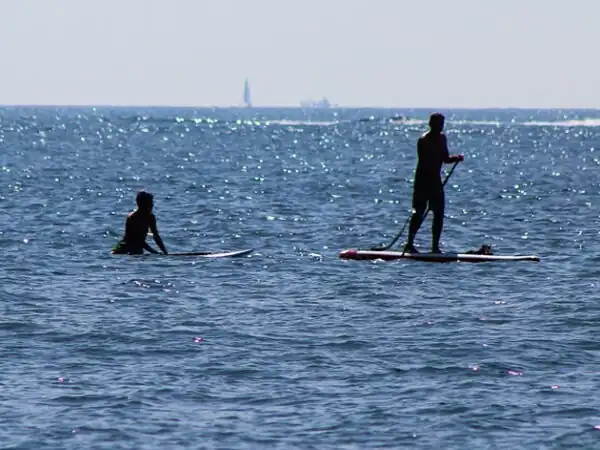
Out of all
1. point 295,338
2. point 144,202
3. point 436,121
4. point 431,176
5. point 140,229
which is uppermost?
point 436,121

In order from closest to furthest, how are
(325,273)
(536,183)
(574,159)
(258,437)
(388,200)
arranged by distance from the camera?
(258,437)
(325,273)
(388,200)
(536,183)
(574,159)

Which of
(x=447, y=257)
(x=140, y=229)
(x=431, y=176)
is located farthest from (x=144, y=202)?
(x=447, y=257)

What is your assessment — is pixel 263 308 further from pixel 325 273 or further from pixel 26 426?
pixel 26 426

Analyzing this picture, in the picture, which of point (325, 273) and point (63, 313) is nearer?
point (63, 313)

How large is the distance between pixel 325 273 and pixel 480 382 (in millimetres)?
9013

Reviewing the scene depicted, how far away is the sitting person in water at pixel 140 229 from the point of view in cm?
2398

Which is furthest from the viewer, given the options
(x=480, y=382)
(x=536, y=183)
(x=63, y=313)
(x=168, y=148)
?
(x=168, y=148)

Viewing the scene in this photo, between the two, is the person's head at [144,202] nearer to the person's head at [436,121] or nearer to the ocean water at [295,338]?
the ocean water at [295,338]

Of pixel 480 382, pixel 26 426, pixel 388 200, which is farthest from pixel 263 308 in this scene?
pixel 388 200

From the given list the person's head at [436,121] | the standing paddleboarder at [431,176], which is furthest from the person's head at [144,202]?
the person's head at [436,121]

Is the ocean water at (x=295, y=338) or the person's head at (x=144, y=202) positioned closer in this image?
the ocean water at (x=295, y=338)

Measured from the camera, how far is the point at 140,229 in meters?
24.8

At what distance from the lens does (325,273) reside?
23516 millimetres

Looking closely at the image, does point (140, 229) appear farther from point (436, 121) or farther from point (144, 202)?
point (436, 121)
